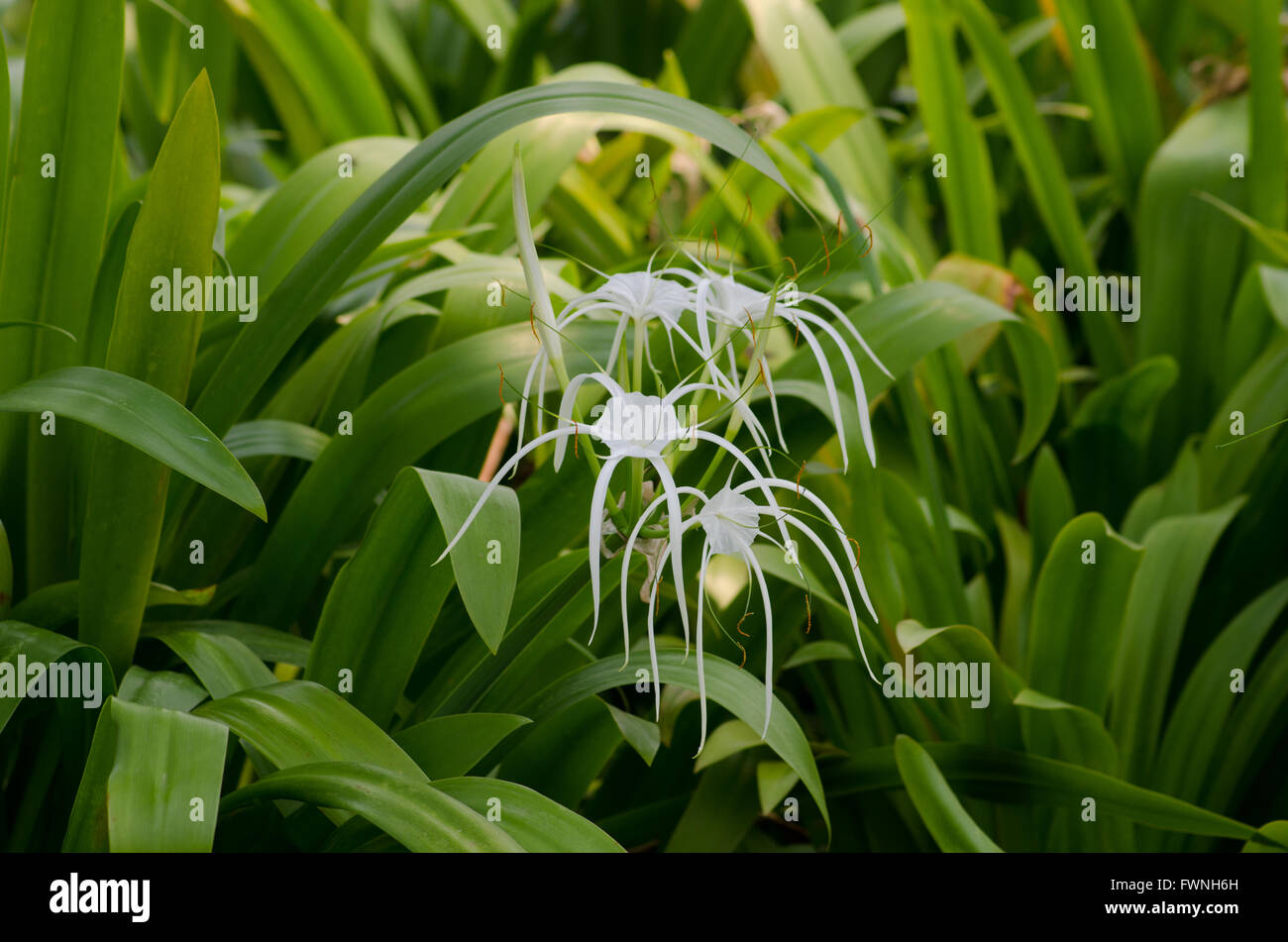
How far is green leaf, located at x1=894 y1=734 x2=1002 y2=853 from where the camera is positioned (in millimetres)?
750

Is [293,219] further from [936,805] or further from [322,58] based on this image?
[936,805]

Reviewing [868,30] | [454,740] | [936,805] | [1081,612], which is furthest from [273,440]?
[868,30]

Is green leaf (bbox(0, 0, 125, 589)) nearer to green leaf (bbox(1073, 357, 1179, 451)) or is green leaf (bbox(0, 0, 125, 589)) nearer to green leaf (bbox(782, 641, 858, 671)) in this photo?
green leaf (bbox(782, 641, 858, 671))

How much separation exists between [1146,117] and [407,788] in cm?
145

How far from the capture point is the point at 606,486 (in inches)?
18.6

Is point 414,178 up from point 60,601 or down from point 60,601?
up

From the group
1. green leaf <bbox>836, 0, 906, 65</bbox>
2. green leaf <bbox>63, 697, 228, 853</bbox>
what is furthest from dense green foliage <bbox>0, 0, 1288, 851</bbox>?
green leaf <bbox>836, 0, 906, 65</bbox>

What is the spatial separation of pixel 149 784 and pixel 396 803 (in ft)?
0.44

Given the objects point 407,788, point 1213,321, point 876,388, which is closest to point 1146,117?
point 1213,321

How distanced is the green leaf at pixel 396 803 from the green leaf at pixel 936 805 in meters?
0.35

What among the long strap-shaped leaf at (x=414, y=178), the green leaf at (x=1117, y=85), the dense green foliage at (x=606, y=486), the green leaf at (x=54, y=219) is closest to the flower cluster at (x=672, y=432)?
the dense green foliage at (x=606, y=486)
